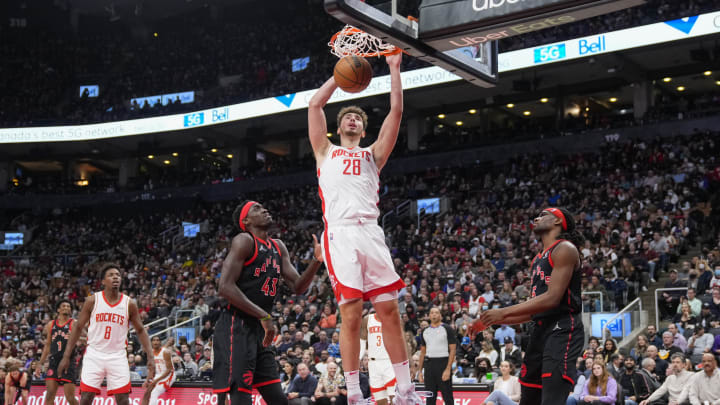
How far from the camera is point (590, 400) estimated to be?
11.8 meters

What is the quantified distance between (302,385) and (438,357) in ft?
9.57

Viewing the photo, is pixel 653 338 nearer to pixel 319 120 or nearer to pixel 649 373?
pixel 649 373

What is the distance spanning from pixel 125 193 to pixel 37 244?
482 cm

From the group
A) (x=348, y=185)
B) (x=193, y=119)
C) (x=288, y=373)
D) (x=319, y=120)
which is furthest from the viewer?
(x=193, y=119)

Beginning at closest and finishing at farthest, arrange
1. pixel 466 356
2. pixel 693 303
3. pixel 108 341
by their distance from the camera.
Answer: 1. pixel 108 341
2. pixel 693 303
3. pixel 466 356

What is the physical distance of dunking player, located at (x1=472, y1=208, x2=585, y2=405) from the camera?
5.88 meters

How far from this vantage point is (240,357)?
245 inches

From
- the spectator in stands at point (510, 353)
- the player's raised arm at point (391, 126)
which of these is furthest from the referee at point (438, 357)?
the player's raised arm at point (391, 126)

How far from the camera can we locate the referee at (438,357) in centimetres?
1202

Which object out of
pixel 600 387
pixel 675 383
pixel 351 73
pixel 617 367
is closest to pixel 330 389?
pixel 600 387

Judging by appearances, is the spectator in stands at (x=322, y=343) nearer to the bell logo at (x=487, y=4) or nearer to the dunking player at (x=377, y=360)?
the dunking player at (x=377, y=360)

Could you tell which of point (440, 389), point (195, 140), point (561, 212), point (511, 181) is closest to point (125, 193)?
point (195, 140)

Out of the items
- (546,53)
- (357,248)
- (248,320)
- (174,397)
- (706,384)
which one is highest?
(546,53)

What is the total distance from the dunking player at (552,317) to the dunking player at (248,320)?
1748 mm
